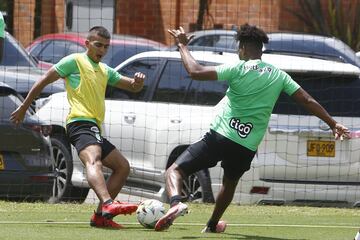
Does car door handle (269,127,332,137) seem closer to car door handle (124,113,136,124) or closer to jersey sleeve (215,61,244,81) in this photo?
car door handle (124,113,136,124)

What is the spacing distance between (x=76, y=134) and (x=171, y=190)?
3.85 ft

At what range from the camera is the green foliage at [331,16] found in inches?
1249

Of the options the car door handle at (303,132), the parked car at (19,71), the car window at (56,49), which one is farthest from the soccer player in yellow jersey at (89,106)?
the car window at (56,49)

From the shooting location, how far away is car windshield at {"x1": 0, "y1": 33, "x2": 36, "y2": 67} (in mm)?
20047

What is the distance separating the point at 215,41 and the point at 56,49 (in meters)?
3.01

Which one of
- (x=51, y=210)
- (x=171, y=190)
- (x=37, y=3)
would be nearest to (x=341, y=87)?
(x=51, y=210)

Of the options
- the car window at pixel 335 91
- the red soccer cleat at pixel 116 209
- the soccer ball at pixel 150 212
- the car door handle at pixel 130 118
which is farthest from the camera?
the car door handle at pixel 130 118

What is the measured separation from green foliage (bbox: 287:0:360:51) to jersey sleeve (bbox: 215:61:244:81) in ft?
64.3

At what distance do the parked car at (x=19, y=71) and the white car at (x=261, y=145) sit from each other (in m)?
1.82

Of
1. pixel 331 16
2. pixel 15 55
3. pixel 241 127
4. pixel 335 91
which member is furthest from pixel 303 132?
pixel 331 16

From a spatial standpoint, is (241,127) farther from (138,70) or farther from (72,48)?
(72,48)

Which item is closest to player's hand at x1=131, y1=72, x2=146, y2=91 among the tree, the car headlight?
the car headlight

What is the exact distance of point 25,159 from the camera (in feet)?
50.4

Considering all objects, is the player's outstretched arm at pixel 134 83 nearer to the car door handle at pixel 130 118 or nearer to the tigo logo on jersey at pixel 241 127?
the tigo logo on jersey at pixel 241 127
